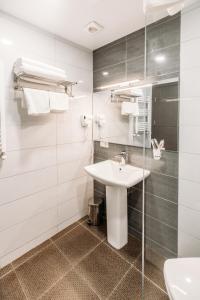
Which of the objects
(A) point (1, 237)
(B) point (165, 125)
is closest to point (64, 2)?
(B) point (165, 125)

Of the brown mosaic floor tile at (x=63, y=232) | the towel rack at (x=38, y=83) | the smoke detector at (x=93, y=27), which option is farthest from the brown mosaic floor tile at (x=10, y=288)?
the smoke detector at (x=93, y=27)

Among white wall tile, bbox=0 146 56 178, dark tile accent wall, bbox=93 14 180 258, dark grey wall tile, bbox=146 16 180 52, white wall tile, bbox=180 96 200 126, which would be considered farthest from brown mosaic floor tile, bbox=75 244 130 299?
dark grey wall tile, bbox=146 16 180 52

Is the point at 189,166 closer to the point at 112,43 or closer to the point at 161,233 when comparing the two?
the point at 161,233

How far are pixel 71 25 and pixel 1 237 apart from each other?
209cm

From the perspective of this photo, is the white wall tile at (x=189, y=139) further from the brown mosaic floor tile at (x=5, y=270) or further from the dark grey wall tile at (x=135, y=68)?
the brown mosaic floor tile at (x=5, y=270)

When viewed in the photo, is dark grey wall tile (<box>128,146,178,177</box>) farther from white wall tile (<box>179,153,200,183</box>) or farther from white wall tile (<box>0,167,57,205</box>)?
white wall tile (<box>0,167,57,205</box>)

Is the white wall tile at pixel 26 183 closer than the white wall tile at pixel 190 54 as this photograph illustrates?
No

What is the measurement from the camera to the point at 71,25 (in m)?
1.64

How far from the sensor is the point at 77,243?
6.20ft

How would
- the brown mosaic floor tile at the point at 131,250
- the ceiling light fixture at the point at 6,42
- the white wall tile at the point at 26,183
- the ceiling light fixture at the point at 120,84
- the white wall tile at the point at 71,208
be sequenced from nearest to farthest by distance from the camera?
the ceiling light fixture at the point at 6,42
the white wall tile at the point at 26,183
the brown mosaic floor tile at the point at 131,250
the ceiling light fixture at the point at 120,84
the white wall tile at the point at 71,208

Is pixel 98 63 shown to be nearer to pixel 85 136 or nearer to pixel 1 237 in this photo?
pixel 85 136

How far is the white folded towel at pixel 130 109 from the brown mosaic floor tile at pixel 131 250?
1.39 metres

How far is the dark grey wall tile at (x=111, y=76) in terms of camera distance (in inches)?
75.2

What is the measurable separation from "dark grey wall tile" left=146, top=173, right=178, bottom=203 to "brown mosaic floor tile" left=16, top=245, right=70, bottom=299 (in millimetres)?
1079
